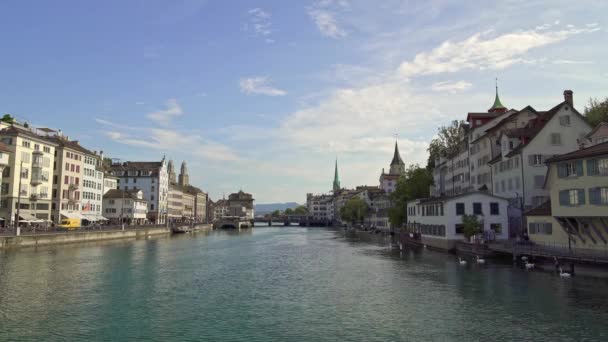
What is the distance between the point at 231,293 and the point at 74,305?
11320mm

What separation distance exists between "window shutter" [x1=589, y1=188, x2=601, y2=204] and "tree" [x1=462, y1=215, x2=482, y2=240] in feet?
68.8

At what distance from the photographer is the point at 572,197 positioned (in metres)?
43.6

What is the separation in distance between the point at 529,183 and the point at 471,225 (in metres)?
9.17

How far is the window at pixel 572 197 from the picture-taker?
139 ft

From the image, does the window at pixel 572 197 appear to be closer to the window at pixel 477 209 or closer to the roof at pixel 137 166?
the window at pixel 477 209

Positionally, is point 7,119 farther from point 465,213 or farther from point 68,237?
point 465,213

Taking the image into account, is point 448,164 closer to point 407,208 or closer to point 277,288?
point 407,208

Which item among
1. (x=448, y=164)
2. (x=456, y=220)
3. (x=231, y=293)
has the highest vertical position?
(x=448, y=164)

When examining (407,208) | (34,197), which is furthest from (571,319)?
(34,197)

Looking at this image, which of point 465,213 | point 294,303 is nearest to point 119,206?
point 465,213

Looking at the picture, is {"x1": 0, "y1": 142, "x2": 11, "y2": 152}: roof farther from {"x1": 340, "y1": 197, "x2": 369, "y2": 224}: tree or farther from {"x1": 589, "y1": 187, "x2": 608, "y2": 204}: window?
{"x1": 340, "y1": 197, "x2": 369, "y2": 224}: tree

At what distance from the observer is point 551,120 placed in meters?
59.6

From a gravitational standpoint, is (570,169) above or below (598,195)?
above

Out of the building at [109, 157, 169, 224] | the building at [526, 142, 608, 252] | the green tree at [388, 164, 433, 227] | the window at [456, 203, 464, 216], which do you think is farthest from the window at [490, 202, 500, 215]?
the building at [109, 157, 169, 224]
